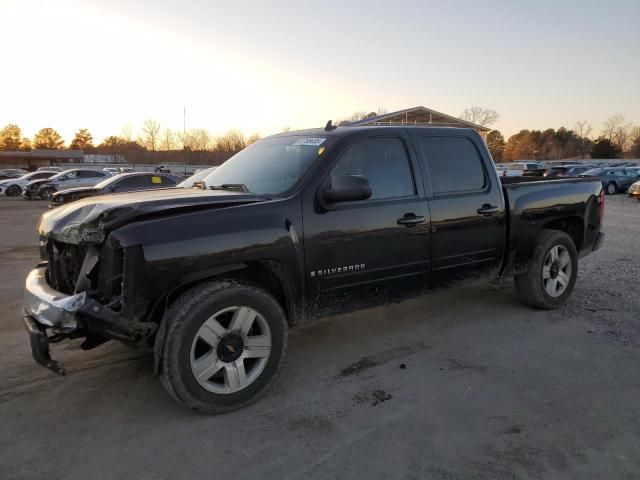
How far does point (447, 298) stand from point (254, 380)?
3259mm

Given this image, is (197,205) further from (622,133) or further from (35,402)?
(622,133)

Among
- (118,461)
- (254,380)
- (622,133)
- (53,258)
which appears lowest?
(118,461)

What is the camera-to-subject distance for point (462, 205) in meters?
4.36

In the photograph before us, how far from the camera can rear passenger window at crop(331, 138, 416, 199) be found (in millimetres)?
3822

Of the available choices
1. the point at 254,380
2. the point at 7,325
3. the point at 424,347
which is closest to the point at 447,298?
the point at 424,347

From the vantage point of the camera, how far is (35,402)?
10.9ft

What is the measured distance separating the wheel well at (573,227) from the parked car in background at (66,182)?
75.2 feet

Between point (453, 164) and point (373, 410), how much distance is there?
2.48 meters

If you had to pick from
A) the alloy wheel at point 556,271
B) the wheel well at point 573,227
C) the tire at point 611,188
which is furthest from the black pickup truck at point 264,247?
the tire at point 611,188

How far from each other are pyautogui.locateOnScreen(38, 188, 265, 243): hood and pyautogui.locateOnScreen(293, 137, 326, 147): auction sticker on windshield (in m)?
0.77

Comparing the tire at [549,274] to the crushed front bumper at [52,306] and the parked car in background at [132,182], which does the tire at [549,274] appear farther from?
the parked car in background at [132,182]

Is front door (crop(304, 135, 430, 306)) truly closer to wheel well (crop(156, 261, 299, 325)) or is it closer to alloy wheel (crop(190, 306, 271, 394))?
wheel well (crop(156, 261, 299, 325))

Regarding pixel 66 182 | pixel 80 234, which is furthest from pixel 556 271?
pixel 66 182

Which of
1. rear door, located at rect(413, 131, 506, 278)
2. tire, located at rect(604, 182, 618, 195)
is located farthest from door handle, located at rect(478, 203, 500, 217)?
tire, located at rect(604, 182, 618, 195)
